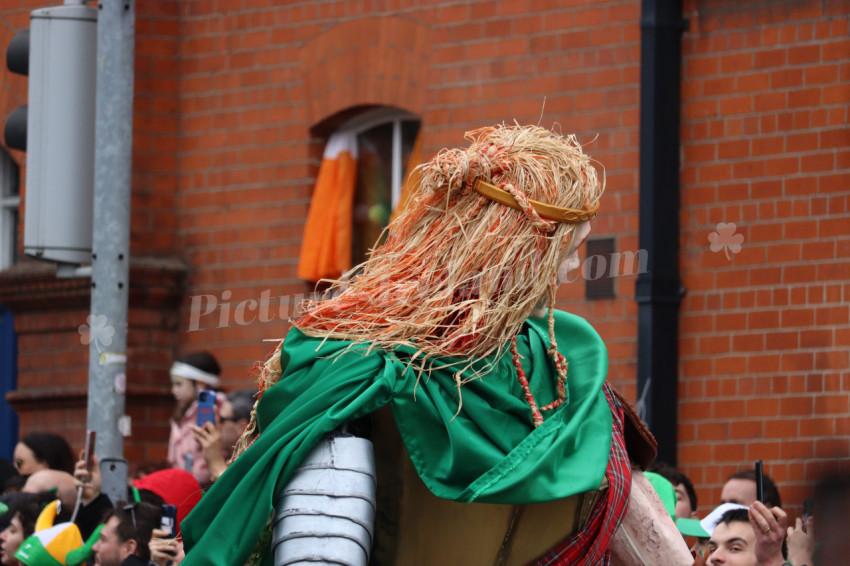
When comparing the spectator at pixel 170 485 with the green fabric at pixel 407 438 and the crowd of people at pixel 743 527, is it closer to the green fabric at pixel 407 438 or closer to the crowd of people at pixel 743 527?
the crowd of people at pixel 743 527

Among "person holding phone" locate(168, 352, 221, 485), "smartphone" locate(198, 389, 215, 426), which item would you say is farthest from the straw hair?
"person holding phone" locate(168, 352, 221, 485)

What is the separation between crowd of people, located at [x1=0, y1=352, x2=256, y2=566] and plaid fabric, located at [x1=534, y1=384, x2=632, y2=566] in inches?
107

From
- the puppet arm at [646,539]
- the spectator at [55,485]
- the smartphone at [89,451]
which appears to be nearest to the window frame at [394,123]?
the spectator at [55,485]

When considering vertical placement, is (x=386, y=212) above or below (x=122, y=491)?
above

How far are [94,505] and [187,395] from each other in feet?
7.30

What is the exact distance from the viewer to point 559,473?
3156 mm

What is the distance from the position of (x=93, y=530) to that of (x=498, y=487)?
422 centimetres

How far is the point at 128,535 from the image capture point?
20.6ft

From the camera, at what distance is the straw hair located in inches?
126

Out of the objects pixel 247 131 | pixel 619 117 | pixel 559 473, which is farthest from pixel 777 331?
pixel 559 473

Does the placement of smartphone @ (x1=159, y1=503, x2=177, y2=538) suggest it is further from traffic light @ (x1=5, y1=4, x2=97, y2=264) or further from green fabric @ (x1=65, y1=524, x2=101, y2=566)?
traffic light @ (x1=5, y1=4, x2=97, y2=264)

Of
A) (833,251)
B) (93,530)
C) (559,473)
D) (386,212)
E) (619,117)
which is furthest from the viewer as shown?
(386,212)

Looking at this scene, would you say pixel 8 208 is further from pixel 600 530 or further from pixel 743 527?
pixel 600 530

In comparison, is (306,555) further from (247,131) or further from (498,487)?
(247,131)
